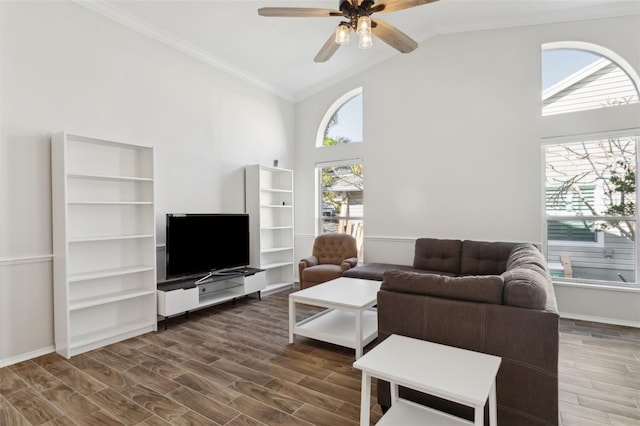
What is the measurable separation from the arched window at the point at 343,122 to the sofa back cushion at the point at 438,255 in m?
2.12

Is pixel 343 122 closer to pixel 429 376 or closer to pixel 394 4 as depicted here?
pixel 394 4

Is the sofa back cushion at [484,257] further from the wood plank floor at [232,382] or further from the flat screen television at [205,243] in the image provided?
the flat screen television at [205,243]

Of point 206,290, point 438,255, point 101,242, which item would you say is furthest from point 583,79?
point 101,242

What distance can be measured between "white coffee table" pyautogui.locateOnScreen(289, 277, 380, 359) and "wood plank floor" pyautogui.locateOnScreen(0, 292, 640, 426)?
157 mm

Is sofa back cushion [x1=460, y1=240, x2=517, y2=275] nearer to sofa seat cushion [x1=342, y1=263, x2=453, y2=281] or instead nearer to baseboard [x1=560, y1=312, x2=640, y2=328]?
sofa seat cushion [x1=342, y1=263, x2=453, y2=281]

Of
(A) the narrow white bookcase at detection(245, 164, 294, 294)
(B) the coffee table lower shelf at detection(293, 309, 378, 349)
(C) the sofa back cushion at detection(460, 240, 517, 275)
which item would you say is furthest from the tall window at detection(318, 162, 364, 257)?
(B) the coffee table lower shelf at detection(293, 309, 378, 349)

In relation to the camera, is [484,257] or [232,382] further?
[484,257]

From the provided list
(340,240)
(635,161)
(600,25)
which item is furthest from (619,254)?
(340,240)

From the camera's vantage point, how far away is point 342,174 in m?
5.80

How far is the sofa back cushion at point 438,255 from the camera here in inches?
168

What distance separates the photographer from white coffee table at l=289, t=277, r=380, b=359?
2.90 m

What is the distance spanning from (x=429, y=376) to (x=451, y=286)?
615 millimetres

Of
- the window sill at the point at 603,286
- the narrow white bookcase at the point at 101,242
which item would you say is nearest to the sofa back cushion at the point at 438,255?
the window sill at the point at 603,286

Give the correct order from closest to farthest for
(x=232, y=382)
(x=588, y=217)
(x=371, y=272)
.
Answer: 1. (x=232, y=382)
2. (x=588, y=217)
3. (x=371, y=272)
